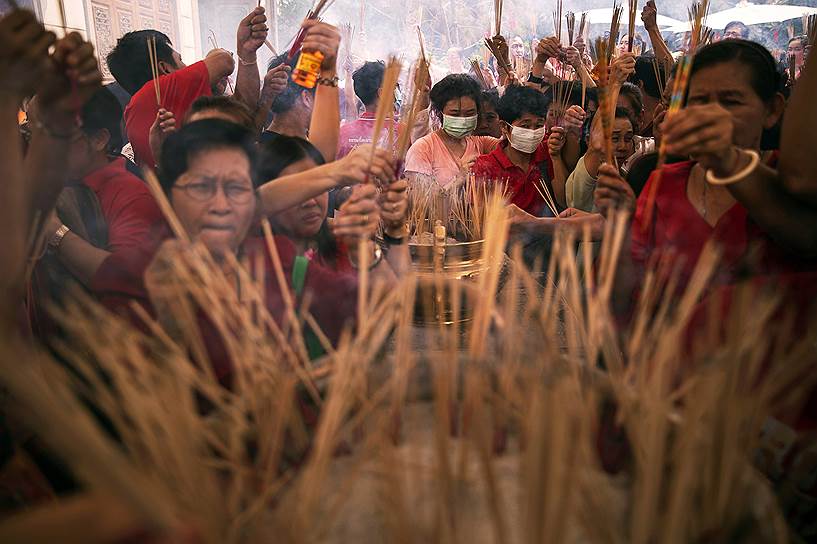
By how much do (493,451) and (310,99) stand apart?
6.34 feet

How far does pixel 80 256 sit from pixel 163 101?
884 millimetres

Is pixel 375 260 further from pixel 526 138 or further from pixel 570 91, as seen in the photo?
pixel 570 91

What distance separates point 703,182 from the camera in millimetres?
1190

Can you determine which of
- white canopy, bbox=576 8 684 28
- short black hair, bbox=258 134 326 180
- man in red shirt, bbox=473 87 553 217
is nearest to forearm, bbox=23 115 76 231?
short black hair, bbox=258 134 326 180

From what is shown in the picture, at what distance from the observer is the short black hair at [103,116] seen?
137cm

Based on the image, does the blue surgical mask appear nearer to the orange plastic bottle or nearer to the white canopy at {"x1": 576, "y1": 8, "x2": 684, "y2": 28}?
the orange plastic bottle

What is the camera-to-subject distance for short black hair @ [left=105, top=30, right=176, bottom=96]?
2.13 metres

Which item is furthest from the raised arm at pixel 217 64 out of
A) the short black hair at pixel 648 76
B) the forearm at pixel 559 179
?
the short black hair at pixel 648 76

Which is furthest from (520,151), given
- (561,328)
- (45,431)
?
(45,431)

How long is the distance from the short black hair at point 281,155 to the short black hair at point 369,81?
185 cm

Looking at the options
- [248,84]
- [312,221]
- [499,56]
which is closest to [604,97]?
[312,221]

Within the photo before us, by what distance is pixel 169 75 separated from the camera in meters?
1.98

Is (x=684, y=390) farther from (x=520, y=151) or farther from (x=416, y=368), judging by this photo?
(x=520, y=151)

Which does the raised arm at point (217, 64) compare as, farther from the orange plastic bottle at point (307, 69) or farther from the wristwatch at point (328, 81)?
the orange plastic bottle at point (307, 69)
